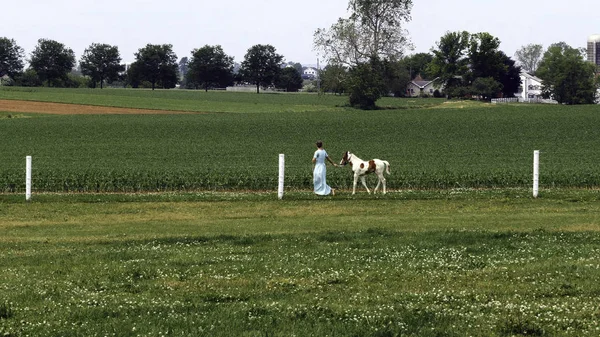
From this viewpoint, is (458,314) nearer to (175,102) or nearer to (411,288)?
(411,288)

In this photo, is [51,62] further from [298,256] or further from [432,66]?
[298,256]

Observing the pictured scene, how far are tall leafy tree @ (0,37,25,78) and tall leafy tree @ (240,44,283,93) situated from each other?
44965 millimetres

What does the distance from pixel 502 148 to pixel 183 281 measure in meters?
40.4

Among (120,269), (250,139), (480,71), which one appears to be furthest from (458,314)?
(480,71)

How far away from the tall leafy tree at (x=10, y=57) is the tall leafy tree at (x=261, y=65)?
4496 cm

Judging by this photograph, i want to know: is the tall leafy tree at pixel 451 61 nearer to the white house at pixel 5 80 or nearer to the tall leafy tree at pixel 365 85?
the tall leafy tree at pixel 365 85

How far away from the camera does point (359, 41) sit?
3885 inches

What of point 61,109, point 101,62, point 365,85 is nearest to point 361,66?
point 365,85

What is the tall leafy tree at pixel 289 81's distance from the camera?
174 m

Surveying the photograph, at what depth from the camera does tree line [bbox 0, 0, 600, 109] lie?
9781 centimetres

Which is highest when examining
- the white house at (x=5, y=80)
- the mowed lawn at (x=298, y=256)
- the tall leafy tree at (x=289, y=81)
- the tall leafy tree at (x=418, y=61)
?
the tall leafy tree at (x=418, y=61)

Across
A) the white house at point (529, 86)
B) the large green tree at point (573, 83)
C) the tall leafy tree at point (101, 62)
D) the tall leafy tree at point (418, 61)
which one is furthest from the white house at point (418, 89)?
the tall leafy tree at point (101, 62)

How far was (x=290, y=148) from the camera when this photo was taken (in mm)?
50781

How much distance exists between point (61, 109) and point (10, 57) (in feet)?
313
